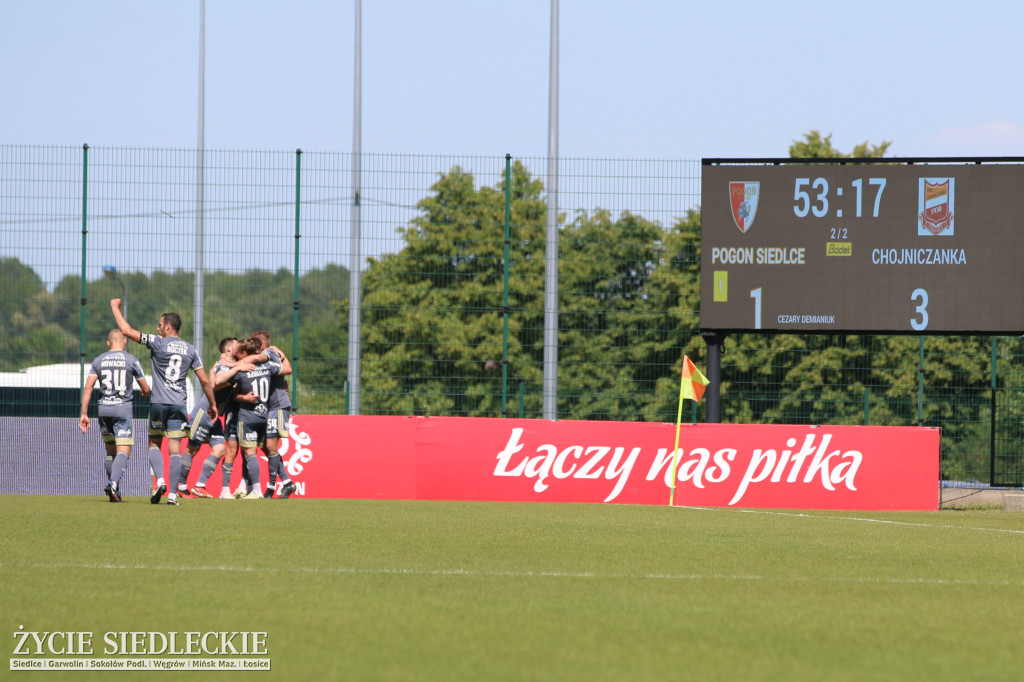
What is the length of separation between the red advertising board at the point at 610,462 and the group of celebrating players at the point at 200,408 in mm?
875

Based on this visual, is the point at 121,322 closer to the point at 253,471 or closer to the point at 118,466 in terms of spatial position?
the point at 118,466

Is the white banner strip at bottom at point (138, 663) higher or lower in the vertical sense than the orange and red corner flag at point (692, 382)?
lower

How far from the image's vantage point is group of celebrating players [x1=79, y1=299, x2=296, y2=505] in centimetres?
1150

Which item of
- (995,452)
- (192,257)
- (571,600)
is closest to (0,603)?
(571,600)

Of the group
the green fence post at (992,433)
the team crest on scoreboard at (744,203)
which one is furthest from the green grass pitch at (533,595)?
the green fence post at (992,433)

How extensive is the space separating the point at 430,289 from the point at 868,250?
263 inches

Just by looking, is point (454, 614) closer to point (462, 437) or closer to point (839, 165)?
point (462, 437)

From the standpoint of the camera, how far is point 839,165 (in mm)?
15523

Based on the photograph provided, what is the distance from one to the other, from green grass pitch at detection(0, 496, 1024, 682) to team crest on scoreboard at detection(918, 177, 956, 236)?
22.0ft

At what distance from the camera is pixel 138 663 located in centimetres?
420

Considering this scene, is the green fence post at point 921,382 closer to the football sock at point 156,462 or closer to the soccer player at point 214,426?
the soccer player at point 214,426

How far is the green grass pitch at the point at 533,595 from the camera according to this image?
427 cm

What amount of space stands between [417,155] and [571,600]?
11452mm

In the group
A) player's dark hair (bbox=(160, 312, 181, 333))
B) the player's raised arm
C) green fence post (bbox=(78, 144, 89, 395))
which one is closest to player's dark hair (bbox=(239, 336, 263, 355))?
player's dark hair (bbox=(160, 312, 181, 333))
